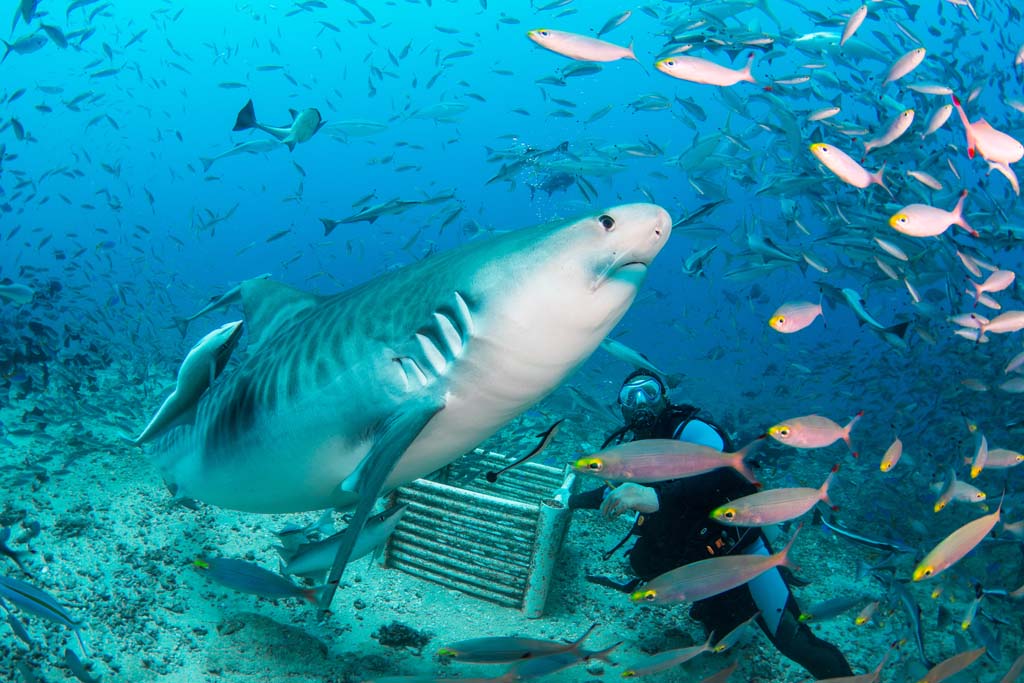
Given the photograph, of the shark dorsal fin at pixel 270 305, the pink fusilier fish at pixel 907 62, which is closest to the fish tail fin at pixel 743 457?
the shark dorsal fin at pixel 270 305

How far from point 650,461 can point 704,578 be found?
24.9 inches

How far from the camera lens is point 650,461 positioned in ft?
7.95

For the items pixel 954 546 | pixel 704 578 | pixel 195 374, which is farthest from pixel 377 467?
pixel 954 546

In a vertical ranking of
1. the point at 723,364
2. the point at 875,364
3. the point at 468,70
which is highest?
the point at 875,364

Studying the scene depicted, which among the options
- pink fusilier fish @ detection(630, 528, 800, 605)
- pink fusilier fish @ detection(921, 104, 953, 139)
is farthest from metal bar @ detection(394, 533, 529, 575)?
pink fusilier fish @ detection(921, 104, 953, 139)

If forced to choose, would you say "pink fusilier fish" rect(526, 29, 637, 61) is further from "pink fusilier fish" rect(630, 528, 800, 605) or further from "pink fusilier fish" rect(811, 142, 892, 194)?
"pink fusilier fish" rect(630, 528, 800, 605)

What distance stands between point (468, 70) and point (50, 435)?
101 metres

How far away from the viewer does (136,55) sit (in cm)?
10475

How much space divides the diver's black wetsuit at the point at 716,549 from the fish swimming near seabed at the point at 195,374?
2.67m

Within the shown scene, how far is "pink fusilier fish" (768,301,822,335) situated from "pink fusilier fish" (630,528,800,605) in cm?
209

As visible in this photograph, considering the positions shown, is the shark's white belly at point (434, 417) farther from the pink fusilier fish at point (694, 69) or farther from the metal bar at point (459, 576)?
the pink fusilier fish at point (694, 69)

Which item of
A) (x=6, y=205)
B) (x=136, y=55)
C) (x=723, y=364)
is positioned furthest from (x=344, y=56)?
(x=6, y=205)

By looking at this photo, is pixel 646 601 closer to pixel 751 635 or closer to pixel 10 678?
pixel 751 635

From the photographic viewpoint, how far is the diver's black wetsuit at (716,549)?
3.78 metres
